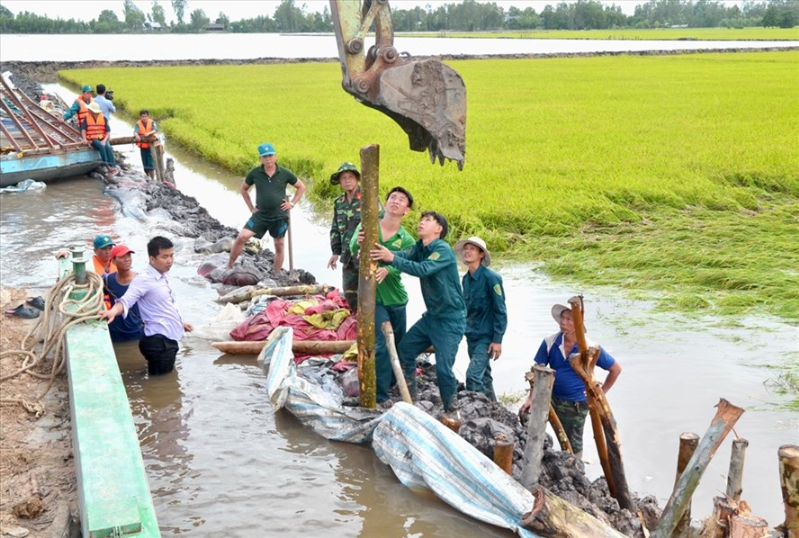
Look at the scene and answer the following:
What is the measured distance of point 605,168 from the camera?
13.3m

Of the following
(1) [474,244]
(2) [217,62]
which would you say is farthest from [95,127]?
(2) [217,62]

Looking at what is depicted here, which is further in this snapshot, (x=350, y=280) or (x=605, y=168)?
(x=605, y=168)

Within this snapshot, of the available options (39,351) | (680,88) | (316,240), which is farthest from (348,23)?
(680,88)

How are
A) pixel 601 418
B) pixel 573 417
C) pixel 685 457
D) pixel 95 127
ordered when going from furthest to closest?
pixel 95 127
pixel 573 417
pixel 601 418
pixel 685 457

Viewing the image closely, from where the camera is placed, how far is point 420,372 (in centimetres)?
630

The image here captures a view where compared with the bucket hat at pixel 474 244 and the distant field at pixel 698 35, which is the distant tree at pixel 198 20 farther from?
the bucket hat at pixel 474 244

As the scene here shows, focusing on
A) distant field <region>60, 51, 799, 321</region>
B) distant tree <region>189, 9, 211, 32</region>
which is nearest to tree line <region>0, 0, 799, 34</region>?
distant tree <region>189, 9, 211, 32</region>

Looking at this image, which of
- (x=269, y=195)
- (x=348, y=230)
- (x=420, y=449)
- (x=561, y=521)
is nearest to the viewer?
(x=561, y=521)

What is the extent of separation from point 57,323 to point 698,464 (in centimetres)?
470

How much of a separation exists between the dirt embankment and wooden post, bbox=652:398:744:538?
2.77 meters

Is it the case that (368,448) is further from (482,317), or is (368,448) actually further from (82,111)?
(82,111)

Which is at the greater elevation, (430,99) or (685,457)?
(430,99)

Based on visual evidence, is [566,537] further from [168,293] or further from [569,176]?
[569,176]

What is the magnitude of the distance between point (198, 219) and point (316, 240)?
2.10 meters
